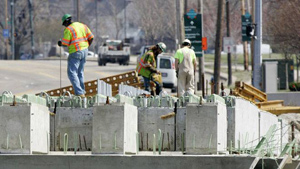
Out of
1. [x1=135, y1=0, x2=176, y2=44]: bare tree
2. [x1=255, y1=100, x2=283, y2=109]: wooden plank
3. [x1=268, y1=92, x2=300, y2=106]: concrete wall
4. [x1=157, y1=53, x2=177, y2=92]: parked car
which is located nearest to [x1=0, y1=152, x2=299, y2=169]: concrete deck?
[x1=255, y1=100, x2=283, y2=109]: wooden plank

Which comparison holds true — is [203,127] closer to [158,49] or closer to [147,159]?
[147,159]

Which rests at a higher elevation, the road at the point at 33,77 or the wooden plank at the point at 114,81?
the road at the point at 33,77

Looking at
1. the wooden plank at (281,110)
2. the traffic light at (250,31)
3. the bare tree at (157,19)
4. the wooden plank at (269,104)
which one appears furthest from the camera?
the bare tree at (157,19)

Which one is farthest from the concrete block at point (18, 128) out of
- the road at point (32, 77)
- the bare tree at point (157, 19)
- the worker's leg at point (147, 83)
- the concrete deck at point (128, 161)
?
the bare tree at point (157, 19)

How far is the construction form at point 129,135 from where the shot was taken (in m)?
12.2

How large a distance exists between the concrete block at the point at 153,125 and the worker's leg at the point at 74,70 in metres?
3.53

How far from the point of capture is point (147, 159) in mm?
12195

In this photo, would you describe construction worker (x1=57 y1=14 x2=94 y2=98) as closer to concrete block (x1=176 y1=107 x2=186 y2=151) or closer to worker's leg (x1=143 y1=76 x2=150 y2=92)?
concrete block (x1=176 y1=107 x2=186 y2=151)

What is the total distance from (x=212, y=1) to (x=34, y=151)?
296 feet

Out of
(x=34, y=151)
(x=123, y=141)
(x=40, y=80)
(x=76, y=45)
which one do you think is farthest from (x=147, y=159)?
(x=40, y=80)

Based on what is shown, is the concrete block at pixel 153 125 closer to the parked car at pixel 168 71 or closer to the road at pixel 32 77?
the road at pixel 32 77

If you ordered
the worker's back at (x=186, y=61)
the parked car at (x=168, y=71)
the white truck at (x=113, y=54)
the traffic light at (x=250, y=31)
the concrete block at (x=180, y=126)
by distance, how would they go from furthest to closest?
the white truck at (x=113, y=54) → the parked car at (x=168, y=71) → the traffic light at (x=250, y=31) → the worker's back at (x=186, y=61) → the concrete block at (x=180, y=126)

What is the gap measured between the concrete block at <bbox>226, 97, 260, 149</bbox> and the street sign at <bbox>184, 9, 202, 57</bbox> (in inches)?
895

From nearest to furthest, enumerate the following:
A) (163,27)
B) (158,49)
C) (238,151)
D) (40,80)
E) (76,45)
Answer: (238,151) < (76,45) < (158,49) < (40,80) < (163,27)
